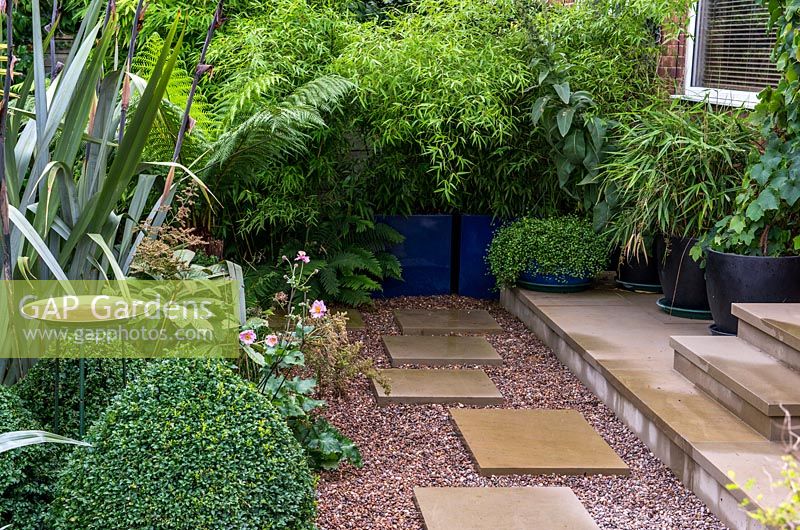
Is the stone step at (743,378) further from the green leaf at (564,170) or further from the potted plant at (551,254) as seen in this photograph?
the green leaf at (564,170)

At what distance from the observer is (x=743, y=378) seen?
3.72 metres

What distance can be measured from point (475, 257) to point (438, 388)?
2127 millimetres

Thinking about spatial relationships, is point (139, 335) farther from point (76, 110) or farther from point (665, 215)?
point (665, 215)

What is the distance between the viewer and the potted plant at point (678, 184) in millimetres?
5059

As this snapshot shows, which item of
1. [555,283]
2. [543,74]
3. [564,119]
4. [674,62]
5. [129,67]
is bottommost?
[555,283]

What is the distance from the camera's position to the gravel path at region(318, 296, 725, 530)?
10.7 feet

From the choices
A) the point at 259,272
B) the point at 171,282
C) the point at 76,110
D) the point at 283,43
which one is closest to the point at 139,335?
the point at 171,282

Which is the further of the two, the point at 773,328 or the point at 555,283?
the point at 555,283

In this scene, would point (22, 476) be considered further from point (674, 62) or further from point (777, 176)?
point (674, 62)

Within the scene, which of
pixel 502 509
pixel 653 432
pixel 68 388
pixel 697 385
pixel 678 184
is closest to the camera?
pixel 68 388

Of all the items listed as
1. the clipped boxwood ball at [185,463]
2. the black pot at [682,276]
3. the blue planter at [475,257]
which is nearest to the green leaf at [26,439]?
the clipped boxwood ball at [185,463]

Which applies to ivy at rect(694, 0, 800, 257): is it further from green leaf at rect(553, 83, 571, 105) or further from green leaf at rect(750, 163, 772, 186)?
green leaf at rect(553, 83, 571, 105)

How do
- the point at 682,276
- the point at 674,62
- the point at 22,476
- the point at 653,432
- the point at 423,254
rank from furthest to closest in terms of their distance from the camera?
the point at 423,254, the point at 674,62, the point at 682,276, the point at 653,432, the point at 22,476

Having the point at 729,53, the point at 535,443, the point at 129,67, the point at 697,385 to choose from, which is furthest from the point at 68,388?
the point at 729,53
